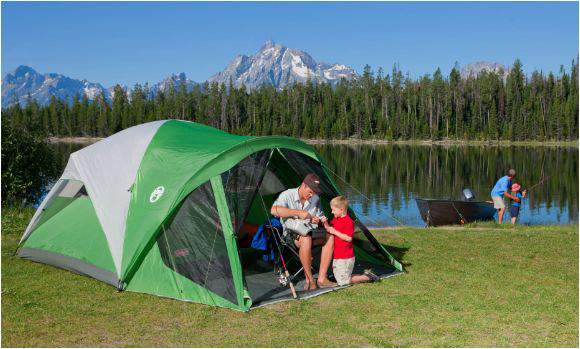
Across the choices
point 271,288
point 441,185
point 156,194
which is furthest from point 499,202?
point 441,185

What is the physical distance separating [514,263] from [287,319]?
4.83 metres

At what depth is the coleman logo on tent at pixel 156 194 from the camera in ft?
27.7

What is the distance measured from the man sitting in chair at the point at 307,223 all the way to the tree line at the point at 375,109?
83373 mm

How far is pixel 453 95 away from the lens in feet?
316

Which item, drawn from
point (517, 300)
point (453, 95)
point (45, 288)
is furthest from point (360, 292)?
point (453, 95)

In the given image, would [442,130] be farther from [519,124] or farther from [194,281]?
[194,281]

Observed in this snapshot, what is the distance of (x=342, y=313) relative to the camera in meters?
7.22

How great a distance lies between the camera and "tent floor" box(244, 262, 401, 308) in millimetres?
7820

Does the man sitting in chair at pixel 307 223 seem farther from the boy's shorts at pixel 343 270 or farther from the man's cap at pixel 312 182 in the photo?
the boy's shorts at pixel 343 270

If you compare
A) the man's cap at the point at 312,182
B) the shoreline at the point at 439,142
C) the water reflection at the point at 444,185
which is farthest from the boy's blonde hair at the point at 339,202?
the shoreline at the point at 439,142

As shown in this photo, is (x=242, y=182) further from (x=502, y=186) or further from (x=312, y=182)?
(x=502, y=186)

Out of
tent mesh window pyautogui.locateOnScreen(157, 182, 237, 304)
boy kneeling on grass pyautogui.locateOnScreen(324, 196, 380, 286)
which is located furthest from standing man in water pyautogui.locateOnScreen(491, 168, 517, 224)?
tent mesh window pyautogui.locateOnScreen(157, 182, 237, 304)

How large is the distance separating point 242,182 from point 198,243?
1.27 m

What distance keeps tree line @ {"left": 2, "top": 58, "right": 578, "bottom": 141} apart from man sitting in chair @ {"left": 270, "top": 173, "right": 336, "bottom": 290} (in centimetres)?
8337
